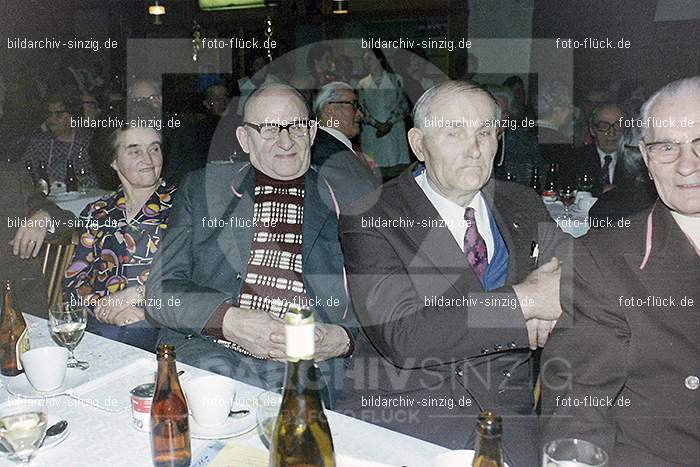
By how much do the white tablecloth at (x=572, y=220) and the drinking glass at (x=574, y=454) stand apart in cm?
228

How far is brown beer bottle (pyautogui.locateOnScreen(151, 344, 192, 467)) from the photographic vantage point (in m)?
1.08

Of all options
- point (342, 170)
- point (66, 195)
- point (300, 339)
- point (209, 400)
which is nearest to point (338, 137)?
point (342, 170)

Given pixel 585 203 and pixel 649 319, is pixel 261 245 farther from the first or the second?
pixel 585 203

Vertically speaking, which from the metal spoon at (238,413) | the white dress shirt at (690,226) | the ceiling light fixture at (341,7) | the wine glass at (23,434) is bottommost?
the metal spoon at (238,413)

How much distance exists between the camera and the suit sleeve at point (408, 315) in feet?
5.18

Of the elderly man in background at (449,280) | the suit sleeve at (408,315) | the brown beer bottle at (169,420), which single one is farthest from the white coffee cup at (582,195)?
the brown beer bottle at (169,420)

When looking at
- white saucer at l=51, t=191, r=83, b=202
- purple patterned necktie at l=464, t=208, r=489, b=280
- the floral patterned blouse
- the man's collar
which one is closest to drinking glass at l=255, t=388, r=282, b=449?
purple patterned necktie at l=464, t=208, r=489, b=280

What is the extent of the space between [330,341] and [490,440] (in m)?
1.11

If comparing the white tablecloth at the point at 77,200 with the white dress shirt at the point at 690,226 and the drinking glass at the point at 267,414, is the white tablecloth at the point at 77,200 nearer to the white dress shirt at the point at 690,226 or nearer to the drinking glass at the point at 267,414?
the drinking glass at the point at 267,414

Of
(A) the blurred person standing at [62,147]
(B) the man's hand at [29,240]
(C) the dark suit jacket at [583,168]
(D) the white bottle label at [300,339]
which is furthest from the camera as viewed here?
(A) the blurred person standing at [62,147]

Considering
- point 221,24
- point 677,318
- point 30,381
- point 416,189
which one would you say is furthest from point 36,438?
point 221,24

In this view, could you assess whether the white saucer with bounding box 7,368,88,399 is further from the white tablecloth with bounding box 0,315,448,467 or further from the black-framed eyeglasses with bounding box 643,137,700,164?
the black-framed eyeglasses with bounding box 643,137,700,164

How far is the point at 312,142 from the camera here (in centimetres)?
217

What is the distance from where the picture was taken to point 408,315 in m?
1.65
